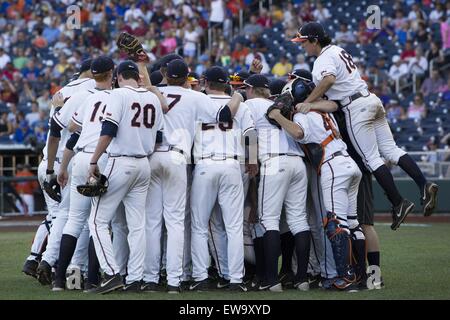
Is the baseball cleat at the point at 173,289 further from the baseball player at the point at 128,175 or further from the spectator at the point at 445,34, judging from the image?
the spectator at the point at 445,34

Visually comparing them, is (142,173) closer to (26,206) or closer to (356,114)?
(356,114)

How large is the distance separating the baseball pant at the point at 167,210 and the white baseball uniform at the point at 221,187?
18cm

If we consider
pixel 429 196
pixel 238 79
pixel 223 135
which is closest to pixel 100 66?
pixel 223 135

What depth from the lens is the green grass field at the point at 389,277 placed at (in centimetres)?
888

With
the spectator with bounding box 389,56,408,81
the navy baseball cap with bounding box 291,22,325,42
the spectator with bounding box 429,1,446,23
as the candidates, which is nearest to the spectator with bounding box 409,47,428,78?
the spectator with bounding box 389,56,408,81

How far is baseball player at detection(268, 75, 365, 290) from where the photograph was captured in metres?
9.24

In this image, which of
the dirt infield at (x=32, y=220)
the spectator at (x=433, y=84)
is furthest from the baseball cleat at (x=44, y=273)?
the spectator at (x=433, y=84)

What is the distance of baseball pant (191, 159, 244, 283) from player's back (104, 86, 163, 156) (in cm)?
69

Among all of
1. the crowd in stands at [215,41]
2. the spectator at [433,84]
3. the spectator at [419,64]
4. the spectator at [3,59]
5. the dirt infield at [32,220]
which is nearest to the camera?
the dirt infield at [32,220]

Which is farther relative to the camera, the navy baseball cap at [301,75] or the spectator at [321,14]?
the spectator at [321,14]

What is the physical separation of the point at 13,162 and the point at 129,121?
522 inches

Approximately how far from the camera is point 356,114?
9867mm

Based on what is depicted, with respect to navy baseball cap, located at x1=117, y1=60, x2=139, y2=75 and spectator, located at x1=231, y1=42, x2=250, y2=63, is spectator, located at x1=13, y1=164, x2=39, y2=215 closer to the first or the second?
spectator, located at x1=231, y1=42, x2=250, y2=63

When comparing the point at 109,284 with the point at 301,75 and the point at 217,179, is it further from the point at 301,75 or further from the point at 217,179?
the point at 301,75
